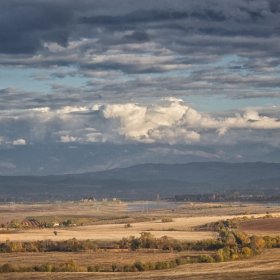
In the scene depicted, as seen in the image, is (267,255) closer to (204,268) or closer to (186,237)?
(204,268)

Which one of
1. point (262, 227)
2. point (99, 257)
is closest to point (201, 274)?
point (99, 257)

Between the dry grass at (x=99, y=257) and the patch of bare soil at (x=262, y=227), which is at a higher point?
the patch of bare soil at (x=262, y=227)

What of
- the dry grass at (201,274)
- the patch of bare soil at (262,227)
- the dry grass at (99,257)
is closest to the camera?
the dry grass at (201,274)

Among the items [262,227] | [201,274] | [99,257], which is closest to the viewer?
[201,274]

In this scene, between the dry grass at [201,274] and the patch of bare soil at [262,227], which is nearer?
the dry grass at [201,274]

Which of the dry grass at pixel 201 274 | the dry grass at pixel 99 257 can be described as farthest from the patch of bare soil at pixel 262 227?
the dry grass at pixel 201 274

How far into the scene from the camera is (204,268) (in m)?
70.4

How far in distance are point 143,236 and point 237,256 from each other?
24.5m

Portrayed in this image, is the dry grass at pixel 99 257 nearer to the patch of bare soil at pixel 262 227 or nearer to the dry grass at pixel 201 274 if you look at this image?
the dry grass at pixel 201 274

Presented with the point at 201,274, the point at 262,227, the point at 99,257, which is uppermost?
the point at 262,227

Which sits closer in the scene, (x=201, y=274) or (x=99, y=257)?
(x=201, y=274)

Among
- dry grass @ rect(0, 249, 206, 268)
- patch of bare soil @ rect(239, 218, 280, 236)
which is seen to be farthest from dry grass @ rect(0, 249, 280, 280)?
patch of bare soil @ rect(239, 218, 280, 236)

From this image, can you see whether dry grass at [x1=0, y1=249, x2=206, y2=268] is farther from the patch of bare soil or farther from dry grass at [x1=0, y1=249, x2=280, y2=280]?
the patch of bare soil

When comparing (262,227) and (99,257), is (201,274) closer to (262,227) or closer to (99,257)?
(99,257)
